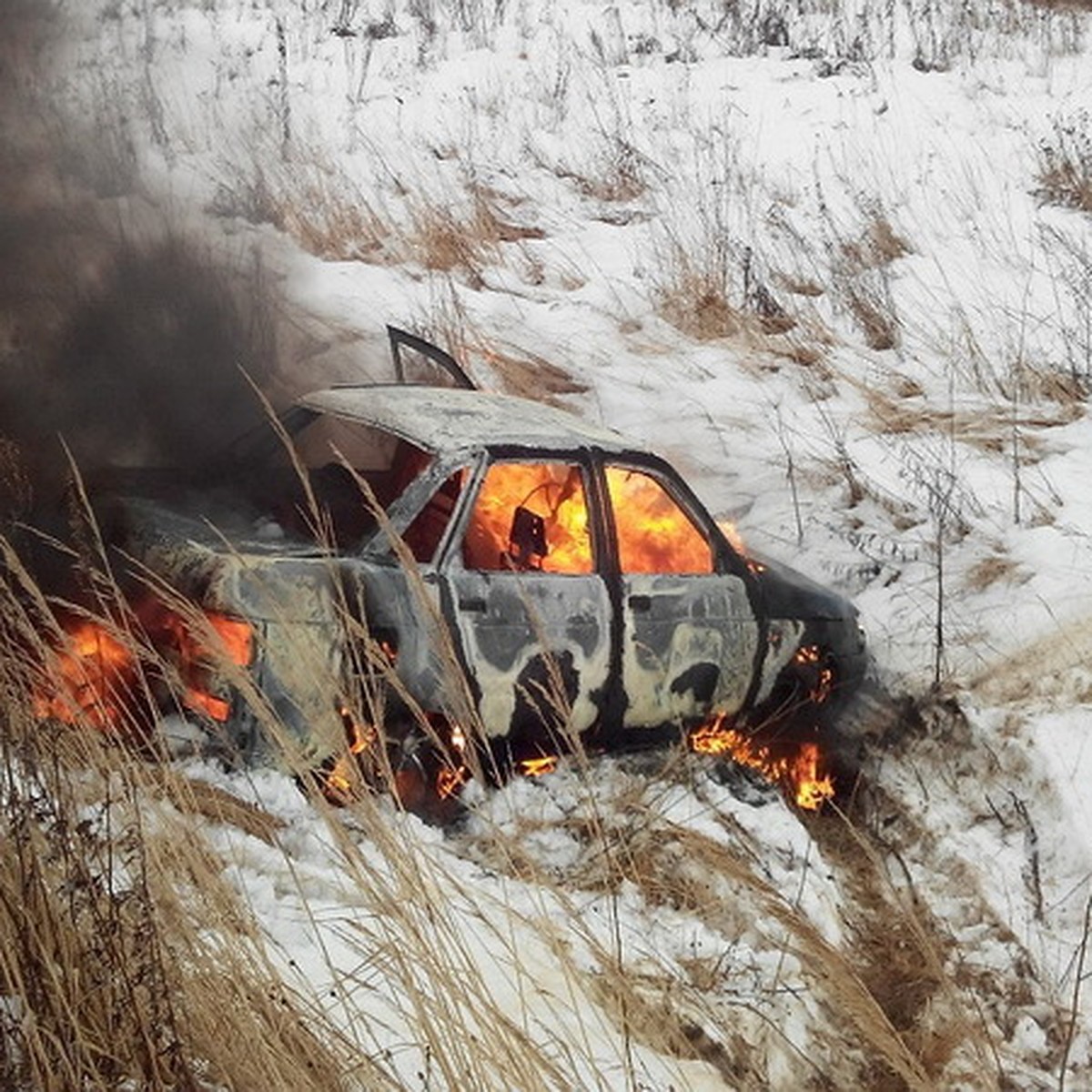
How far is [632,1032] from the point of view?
10.8ft

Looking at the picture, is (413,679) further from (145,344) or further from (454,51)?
(454,51)

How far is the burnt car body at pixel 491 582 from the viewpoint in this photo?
4.69m

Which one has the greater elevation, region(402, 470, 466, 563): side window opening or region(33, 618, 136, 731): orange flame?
region(402, 470, 466, 563): side window opening

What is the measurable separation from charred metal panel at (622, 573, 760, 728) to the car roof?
58 cm

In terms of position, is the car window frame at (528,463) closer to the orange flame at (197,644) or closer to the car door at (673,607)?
the car door at (673,607)

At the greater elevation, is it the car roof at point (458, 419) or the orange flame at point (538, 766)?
the car roof at point (458, 419)

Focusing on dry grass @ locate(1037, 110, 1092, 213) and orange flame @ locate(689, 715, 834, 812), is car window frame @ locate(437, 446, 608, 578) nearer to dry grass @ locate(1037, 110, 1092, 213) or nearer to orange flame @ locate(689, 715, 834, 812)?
orange flame @ locate(689, 715, 834, 812)

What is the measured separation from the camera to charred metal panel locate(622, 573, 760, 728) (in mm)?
5410

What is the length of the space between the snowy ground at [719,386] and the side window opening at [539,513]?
0.85m

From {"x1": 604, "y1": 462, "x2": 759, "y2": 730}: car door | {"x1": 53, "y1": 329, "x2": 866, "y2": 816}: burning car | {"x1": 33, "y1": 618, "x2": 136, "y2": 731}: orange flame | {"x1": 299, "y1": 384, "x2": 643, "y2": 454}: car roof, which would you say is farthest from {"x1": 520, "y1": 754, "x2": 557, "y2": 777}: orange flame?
{"x1": 33, "y1": 618, "x2": 136, "y2": 731}: orange flame

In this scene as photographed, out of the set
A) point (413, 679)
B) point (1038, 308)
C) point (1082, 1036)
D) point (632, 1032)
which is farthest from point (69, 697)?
point (1038, 308)

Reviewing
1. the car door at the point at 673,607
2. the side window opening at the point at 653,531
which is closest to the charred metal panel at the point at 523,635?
the car door at the point at 673,607

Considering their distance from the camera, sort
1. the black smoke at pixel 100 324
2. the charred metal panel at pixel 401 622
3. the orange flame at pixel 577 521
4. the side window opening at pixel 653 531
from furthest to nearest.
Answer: the black smoke at pixel 100 324 → the side window opening at pixel 653 531 → the orange flame at pixel 577 521 → the charred metal panel at pixel 401 622

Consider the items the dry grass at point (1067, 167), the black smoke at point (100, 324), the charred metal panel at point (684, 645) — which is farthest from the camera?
the dry grass at point (1067, 167)
